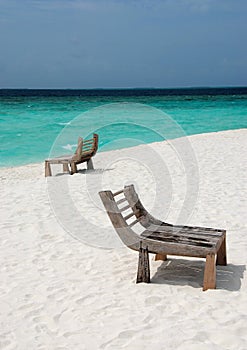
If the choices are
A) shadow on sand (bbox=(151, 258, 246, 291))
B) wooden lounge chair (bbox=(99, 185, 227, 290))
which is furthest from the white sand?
wooden lounge chair (bbox=(99, 185, 227, 290))

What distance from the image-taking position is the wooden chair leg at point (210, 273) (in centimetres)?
423

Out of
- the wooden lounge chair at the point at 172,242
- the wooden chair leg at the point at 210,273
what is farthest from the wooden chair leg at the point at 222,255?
the wooden chair leg at the point at 210,273

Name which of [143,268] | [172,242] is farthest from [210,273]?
[143,268]

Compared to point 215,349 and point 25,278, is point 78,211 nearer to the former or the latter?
point 25,278

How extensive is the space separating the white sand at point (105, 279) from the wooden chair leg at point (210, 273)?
2.8 inches

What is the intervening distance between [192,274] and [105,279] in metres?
0.78

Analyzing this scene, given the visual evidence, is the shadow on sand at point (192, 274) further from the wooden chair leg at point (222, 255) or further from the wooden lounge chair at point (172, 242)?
the wooden lounge chair at point (172, 242)

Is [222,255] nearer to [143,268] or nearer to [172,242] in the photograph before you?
[172,242]

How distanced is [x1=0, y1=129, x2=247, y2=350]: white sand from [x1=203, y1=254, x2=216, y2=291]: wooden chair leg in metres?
0.07

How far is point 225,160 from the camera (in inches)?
468

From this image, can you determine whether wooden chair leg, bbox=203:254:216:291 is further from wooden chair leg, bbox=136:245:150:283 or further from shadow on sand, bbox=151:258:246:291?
wooden chair leg, bbox=136:245:150:283

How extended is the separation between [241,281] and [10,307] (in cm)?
193

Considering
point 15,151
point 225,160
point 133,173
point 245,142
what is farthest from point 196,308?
point 15,151

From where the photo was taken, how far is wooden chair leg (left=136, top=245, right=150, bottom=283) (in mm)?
4453
